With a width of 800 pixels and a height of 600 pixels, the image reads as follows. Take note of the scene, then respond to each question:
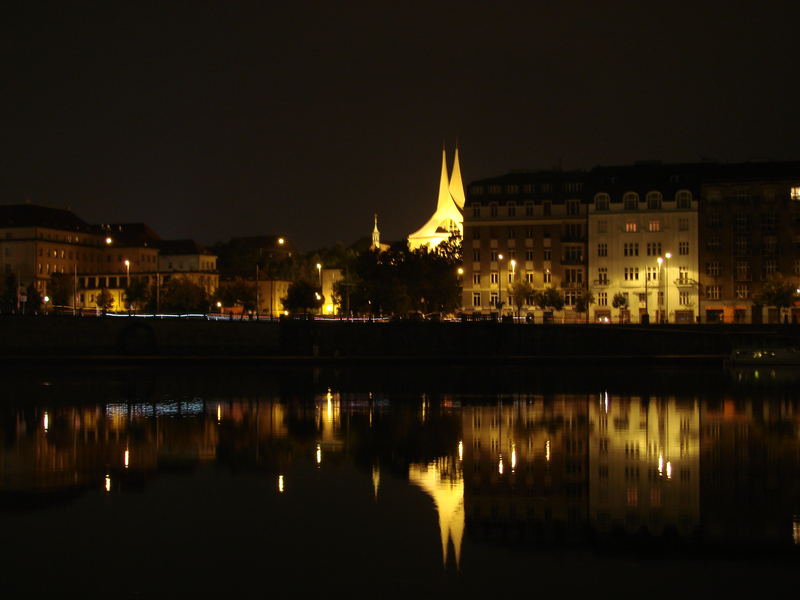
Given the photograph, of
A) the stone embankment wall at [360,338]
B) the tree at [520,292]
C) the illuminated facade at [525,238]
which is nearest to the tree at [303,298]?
the illuminated facade at [525,238]

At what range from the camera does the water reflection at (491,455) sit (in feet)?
80.7

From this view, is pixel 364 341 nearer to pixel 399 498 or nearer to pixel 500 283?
pixel 500 283

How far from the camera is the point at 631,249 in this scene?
11425 cm

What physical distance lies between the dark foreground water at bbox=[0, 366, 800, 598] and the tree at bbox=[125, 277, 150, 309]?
108m

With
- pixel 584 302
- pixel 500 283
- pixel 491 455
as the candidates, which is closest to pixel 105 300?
pixel 500 283

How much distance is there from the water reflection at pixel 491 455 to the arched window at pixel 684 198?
60764 millimetres

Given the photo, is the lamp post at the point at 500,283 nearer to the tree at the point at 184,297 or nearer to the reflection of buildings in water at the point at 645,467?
the tree at the point at 184,297

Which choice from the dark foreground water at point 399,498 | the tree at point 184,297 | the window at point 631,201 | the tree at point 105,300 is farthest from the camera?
the tree at point 105,300

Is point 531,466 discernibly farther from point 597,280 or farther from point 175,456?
point 597,280

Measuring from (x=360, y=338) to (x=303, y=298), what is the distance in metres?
50.5

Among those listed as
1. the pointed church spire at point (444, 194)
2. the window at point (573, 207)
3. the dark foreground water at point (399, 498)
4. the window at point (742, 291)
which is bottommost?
the dark foreground water at point (399, 498)

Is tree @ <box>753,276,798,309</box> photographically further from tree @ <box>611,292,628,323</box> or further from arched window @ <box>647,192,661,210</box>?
arched window @ <box>647,192,661,210</box>

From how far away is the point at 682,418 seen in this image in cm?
4522

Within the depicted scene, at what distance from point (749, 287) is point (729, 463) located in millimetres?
83277
